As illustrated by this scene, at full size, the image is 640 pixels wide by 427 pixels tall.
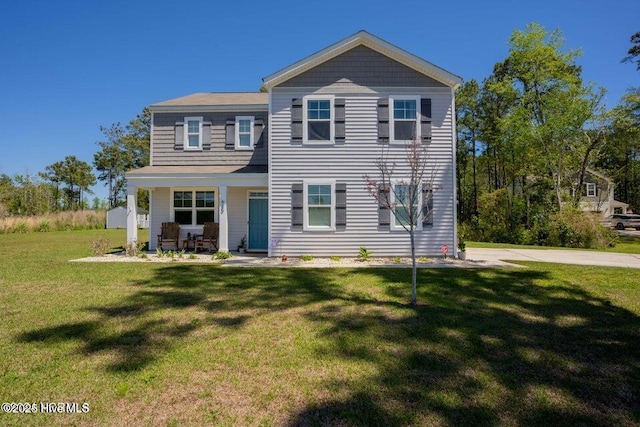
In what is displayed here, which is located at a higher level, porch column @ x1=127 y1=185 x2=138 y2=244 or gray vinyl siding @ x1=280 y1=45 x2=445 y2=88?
gray vinyl siding @ x1=280 y1=45 x2=445 y2=88

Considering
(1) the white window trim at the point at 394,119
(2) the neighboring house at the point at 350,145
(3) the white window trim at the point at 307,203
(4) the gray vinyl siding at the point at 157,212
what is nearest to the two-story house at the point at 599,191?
(2) the neighboring house at the point at 350,145

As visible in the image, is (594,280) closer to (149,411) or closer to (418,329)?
(418,329)

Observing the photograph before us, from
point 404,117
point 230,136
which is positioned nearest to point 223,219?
point 230,136

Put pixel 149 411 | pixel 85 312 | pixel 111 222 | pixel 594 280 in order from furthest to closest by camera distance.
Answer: pixel 111 222 → pixel 594 280 → pixel 85 312 → pixel 149 411

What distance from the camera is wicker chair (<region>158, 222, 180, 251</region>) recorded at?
13239 millimetres

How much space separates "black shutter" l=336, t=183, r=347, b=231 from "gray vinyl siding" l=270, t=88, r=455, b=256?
5.5 inches

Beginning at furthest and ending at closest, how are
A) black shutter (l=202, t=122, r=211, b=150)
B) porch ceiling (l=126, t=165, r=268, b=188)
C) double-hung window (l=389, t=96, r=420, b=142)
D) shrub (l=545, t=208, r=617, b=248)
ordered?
shrub (l=545, t=208, r=617, b=248) → black shutter (l=202, t=122, r=211, b=150) → porch ceiling (l=126, t=165, r=268, b=188) → double-hung window (l=389, t=96, r=420, b=142)

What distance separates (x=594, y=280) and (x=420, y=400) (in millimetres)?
7509

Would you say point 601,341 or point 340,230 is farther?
point 340,230

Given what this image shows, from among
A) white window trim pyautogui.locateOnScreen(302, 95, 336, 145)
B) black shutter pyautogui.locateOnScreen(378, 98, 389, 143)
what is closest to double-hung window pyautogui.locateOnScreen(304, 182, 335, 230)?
white window trim pyautogui.locateOnScreen(302, 95, 336, 145)

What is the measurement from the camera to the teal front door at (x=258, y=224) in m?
13.6

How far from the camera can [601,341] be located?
14.8ft

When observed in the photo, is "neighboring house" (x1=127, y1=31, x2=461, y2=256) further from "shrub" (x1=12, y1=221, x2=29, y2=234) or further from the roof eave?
"shrub" (x1=12, y1=221, x2=29, y2=234)

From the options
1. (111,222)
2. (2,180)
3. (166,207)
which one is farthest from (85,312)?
(2,180)
